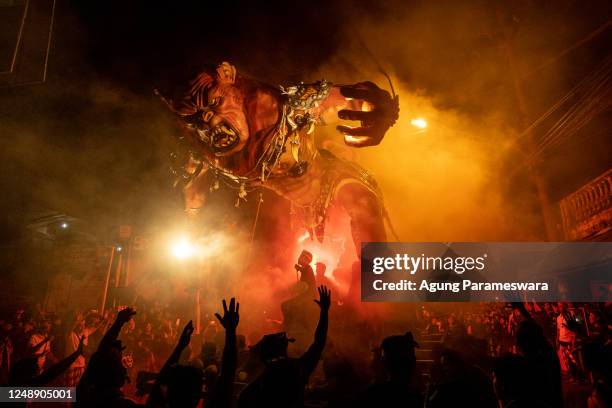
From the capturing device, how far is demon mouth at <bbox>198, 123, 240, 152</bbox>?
27.8ft

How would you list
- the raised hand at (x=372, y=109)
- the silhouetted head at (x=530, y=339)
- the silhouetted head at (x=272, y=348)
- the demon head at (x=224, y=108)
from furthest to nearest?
the raised hand at (x=372, y=109)
the demon head at (x=224, y=108)
the silhouetted head at (x=530, y=339)
the silhouetted head at (x=272, y=348)

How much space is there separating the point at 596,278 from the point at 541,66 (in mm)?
6364

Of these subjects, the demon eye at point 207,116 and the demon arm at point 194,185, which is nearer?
the demon eye at point 207,116

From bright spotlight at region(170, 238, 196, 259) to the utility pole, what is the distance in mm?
9489

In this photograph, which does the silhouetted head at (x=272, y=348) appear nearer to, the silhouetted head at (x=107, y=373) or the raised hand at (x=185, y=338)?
the raised hand at (x=185, y=338)

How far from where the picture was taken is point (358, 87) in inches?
336

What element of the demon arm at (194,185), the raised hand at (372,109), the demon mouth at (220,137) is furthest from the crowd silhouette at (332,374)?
the demon arm at (194,185)

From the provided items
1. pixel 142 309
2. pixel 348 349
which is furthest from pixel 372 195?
pixel 142 309

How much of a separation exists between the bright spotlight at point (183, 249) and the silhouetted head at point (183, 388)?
9.21 meters

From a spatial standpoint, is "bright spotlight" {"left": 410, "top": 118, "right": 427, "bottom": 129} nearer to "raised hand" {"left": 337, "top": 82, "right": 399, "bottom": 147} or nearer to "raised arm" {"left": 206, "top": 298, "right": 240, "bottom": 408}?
"raised hand" {"left": 337, "top": 82, "right": 399, "bottom": 147}

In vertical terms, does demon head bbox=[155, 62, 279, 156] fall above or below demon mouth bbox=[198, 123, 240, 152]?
above

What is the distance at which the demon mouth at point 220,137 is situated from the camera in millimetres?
8484

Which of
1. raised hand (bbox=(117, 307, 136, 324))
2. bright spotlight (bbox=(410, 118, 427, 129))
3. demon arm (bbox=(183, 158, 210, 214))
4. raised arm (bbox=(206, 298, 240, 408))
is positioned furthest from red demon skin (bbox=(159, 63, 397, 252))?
raised arm (bbox=(206, 298, 240, 408))

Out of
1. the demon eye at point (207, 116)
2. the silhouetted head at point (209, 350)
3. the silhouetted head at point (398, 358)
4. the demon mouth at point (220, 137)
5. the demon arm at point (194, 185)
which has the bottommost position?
the silhouetted head at point (209, 350)
